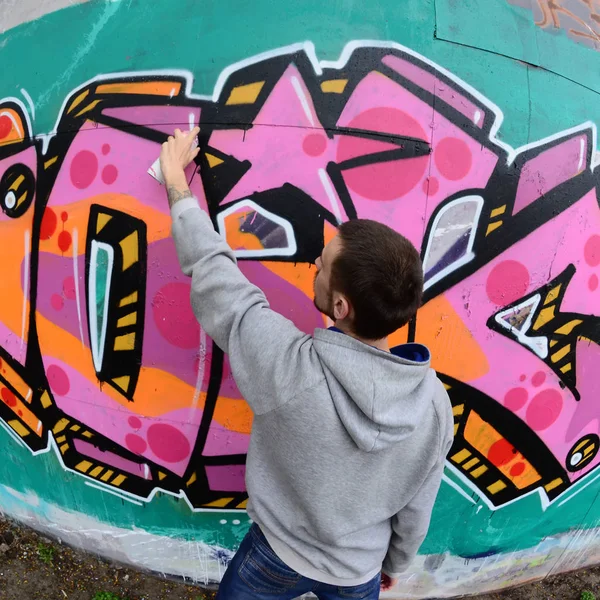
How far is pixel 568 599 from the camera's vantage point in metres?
3.56

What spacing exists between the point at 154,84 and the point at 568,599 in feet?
12.9

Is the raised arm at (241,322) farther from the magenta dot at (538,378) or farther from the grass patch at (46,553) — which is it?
the grass patch at (46,553)

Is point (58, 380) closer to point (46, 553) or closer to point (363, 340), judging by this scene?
point (46, 553)

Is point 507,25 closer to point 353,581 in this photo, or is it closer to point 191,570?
point 353,581

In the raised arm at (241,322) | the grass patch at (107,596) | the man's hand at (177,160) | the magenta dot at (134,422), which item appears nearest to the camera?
the raised arm at (241,322)

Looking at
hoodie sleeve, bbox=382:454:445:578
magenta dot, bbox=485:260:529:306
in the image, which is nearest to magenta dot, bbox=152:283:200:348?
hoodie sleeve, bbox=382:454:445:578

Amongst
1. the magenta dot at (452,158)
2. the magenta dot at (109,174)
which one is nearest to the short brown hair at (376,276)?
the magenta dot at (452,158)

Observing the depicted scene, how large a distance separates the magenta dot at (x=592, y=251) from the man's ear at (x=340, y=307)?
133 cm

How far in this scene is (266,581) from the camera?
2.14 meters

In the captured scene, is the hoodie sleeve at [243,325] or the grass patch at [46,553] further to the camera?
the grass patch at [46,553]

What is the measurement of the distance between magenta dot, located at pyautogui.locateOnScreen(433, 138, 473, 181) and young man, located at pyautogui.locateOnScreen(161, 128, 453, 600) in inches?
29.4

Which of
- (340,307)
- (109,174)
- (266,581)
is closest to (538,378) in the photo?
(340,307)

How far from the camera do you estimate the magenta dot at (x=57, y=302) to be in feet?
8.07

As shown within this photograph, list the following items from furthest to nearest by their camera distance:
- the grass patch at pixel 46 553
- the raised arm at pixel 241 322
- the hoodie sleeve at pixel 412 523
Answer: the grass patch at pixel 46 553
the hoodie sleeve at pixel 412 523
the raised arm at pixel 241 322
